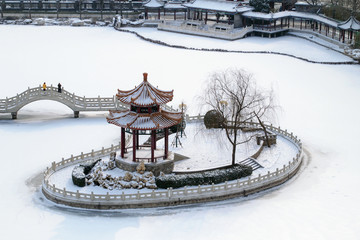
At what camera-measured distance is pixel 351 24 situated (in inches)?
3398

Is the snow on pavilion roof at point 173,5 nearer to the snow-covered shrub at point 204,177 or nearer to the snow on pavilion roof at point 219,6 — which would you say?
the snow on pavilion roof at point 219,6

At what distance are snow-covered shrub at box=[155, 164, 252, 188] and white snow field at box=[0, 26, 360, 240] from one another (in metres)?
1.90

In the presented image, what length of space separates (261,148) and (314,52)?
127 ft

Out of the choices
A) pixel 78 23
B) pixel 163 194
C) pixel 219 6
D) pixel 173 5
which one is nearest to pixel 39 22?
pixel 78 23

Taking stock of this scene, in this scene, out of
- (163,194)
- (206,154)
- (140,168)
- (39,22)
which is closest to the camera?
(163,194)

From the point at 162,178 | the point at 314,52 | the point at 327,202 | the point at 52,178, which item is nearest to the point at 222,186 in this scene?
the point at 162,178

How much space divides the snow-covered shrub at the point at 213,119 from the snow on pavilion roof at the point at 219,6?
51708mm

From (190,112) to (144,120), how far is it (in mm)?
16980

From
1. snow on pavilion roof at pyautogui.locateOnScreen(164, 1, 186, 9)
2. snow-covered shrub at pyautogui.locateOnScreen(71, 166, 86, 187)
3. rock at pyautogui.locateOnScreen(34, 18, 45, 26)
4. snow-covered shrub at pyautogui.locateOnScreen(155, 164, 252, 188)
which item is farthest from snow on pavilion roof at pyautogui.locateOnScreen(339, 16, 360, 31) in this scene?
rock at pyautogui.locateOnScreen(34, 18, 45, 26)

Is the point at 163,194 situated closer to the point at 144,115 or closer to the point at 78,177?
the point at 144,115

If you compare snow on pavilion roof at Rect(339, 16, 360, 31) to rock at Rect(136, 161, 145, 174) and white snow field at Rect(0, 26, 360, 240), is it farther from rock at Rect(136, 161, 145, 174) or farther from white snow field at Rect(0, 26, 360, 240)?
rock at Rect(136, 161, 145, 174)

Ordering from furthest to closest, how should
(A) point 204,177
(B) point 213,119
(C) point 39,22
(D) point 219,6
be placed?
(C) point 39,22
(D) point 219,6
(B) point 213,119
(A) point 204,177

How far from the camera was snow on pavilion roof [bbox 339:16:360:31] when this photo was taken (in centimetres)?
8600

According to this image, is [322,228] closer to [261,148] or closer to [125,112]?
[261,148]
